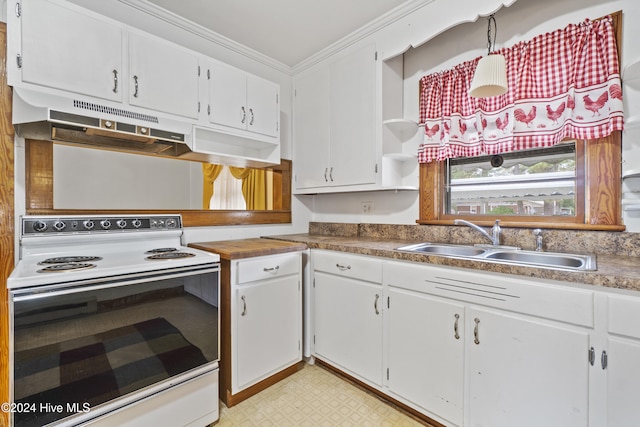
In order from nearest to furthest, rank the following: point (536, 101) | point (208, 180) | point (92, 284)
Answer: point (92, 284), point (536, 101), point (208, 180)

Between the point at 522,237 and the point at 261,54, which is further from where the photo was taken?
the point at 261,54

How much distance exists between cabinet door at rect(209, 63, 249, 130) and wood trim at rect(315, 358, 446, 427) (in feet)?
6.12

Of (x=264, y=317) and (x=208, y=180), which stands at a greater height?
(x=208, y=180)

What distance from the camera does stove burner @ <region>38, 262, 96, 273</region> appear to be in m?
1.20

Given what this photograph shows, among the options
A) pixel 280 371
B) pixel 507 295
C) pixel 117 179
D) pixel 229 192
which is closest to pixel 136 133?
pixel 117 179

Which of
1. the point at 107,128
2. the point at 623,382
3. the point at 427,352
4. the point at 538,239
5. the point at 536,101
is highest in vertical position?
the point at 536,101

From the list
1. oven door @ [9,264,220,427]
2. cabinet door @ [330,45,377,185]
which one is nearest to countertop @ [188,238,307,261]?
oven door @ [9,264,220,427]

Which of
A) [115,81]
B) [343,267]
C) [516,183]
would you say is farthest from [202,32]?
[516,183]

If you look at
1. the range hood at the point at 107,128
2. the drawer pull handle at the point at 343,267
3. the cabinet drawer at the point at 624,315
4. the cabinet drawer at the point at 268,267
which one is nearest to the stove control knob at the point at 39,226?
the range hood at the point at 107,128

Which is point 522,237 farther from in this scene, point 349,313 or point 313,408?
point 313,408

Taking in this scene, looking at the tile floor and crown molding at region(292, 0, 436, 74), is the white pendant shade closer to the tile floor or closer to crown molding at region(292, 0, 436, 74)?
crown molding at region(292, 0, 436, 74)

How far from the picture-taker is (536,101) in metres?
1.67

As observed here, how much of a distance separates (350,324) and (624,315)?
4.25 feet

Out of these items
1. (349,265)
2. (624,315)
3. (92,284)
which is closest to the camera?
(624,315)
